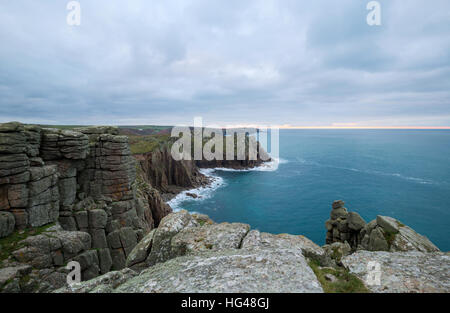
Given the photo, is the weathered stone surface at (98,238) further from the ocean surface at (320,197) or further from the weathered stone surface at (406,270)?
the ocean surface at (320,197)

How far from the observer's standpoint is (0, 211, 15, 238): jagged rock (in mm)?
18188

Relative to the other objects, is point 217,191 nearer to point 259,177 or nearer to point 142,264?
point 259,177

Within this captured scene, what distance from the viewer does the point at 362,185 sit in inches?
3612

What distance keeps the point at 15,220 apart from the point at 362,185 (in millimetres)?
110945

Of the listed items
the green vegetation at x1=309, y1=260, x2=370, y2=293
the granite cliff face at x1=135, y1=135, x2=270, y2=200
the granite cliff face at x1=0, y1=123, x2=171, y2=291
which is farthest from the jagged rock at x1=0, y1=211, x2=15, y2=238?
the granite cliff face at x1=135, y1=135, x2=270, y2=200

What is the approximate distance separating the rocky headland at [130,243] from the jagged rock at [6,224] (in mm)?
83

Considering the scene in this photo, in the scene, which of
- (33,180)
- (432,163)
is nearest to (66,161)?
(33,180)


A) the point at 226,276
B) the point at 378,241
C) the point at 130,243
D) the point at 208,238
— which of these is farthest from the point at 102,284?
the point at 130,243

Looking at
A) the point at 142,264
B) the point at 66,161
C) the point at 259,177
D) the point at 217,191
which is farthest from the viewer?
the point at 259,177

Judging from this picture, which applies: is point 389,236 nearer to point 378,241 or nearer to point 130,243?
point 378,241

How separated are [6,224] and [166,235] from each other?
19.7 metres

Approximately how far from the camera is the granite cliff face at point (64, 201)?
18.3 metres

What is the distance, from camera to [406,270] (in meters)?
6.21

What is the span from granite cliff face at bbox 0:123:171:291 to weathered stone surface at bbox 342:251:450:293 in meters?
22.6
